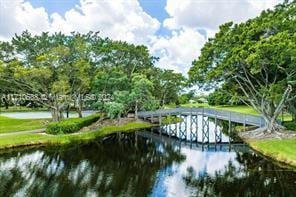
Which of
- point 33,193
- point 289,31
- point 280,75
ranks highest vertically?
point 289,31

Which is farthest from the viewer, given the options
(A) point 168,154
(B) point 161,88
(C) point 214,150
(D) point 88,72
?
(B) point 161,88

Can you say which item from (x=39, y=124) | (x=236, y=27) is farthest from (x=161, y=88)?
(x=236, y=27)

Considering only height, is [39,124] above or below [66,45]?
below

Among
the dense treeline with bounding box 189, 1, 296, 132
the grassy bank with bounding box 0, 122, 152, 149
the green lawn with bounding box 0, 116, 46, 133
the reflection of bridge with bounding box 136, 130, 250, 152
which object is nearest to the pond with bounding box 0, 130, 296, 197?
the reflection of bridge with bounding box 136, 130, 250, 152

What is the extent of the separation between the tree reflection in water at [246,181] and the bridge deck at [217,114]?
16.7 metres

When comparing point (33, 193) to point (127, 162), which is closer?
point (33, 193)

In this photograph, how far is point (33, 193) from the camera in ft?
86.6

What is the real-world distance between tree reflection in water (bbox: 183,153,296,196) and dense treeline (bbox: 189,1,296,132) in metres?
11.5

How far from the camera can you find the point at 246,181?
30234 millimetres

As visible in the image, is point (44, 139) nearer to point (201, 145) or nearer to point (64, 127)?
point (64, 127)

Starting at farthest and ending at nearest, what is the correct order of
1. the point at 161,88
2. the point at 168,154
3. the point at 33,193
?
the point at 161,88 < the point at 168,154 < the point at 33,193

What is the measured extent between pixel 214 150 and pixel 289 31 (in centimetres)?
1645

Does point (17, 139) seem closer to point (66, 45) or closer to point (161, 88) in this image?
point (66, 45)

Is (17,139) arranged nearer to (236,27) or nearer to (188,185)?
(188,185)
